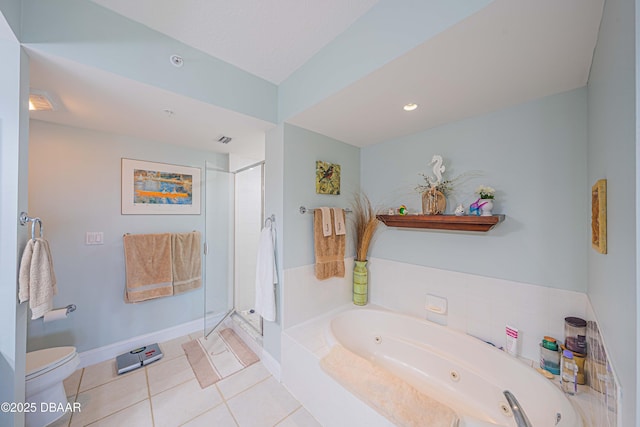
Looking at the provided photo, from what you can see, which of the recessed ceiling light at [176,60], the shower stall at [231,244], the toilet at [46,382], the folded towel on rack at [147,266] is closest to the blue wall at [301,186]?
the shower stall at [231,244]

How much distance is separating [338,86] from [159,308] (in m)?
2.88

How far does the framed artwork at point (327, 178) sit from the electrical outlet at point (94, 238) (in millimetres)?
2139

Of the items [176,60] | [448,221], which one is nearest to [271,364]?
[448,221]

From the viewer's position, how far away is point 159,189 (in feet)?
8.04

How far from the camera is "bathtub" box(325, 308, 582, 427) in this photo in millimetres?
1277

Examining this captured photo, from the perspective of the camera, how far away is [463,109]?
1.65m

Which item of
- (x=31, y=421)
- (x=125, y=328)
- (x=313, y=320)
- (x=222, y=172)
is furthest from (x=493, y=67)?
(x=125, y=328)

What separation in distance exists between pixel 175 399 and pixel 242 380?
1.62 feet

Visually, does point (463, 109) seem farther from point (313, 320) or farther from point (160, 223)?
point (160, 223)

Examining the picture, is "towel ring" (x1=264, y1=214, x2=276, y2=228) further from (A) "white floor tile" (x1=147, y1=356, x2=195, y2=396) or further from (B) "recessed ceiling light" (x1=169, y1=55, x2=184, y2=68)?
(A) "white floor tile" (x1=147, y1=356, x2=195, y2=396)

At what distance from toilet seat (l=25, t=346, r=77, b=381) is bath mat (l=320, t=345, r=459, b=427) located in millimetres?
1788

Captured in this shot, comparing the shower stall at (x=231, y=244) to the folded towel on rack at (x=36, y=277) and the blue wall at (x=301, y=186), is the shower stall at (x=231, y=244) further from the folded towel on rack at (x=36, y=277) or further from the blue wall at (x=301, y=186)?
the folded towel on rack at (x=36, y=277)

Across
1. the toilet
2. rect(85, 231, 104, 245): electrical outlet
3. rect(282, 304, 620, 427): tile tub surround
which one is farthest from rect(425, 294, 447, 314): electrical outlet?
rect(85, 231, 104, 245): electrical outlet

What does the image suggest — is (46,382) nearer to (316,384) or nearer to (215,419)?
(215,419)
